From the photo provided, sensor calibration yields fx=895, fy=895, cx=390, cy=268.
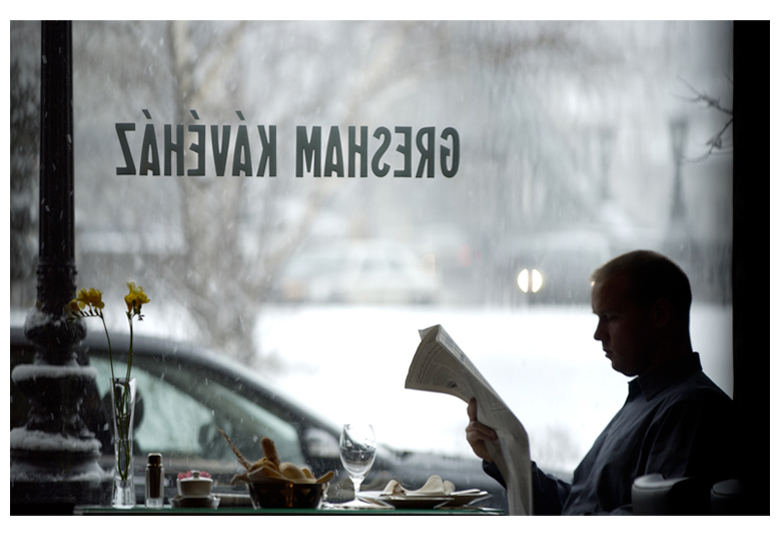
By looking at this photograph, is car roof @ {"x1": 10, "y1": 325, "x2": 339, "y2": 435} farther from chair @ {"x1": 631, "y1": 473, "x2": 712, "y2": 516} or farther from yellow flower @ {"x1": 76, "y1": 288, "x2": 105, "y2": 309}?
chair @ {"x1": 631, "y1": 473, "x2": 712, "y2": 516}

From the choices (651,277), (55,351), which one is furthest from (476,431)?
(55,351)

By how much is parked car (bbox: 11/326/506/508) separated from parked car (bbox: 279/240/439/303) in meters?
0.31

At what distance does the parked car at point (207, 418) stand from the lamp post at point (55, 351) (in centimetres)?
4

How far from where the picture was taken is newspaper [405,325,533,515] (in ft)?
7.35

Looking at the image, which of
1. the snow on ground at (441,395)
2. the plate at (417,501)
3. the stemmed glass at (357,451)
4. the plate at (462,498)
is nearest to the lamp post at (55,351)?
the snow on ground at (441,395)

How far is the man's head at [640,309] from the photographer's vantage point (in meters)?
2.55

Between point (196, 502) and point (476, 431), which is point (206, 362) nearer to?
point (196, 502)

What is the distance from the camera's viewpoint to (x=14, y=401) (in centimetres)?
270

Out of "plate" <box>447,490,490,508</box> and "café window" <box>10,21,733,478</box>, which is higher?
"café window" <box>10,21,733,478</box>

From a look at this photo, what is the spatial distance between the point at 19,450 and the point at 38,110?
1.03 meters

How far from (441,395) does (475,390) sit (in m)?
0.51

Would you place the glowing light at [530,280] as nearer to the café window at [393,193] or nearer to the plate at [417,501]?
the café window at [393,193]

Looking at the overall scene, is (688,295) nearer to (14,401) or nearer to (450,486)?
(450,486)

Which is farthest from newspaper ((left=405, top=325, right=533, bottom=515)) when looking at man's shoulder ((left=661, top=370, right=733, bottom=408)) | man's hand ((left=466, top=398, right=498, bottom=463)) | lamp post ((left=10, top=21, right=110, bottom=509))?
lamp post ((left=10, top=21, right=110, bottom=509))
